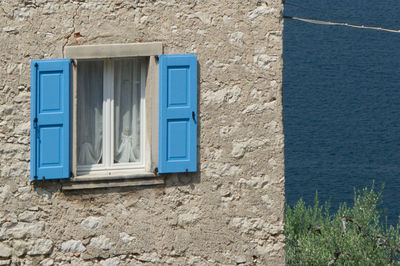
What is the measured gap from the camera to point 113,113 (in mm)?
8648

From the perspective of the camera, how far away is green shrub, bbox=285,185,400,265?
1145 centimetres

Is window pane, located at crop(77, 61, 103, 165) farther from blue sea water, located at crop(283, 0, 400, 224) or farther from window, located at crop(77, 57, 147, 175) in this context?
blue sea water, located at crop(283, 0, 400, 224)

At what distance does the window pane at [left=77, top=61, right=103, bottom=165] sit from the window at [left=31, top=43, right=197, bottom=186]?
11 mm

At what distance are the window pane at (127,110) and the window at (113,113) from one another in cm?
1

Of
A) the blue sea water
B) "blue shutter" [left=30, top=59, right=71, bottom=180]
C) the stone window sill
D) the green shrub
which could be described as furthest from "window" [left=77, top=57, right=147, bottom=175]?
the blue sea water

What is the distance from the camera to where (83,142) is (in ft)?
28.2

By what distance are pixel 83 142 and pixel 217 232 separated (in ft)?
5.90

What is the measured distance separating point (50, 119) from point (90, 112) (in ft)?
1.74

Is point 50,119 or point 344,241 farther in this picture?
→ point 344,241

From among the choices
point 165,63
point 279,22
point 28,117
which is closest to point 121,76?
point 165,63

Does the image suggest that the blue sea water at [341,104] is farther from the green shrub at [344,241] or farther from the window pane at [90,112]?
the window pane at [90,112]

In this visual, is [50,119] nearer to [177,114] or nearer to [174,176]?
[177,114]

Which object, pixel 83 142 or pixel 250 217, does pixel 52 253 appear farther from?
pixel 250 217

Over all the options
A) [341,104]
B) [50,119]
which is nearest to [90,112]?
[50,119]
